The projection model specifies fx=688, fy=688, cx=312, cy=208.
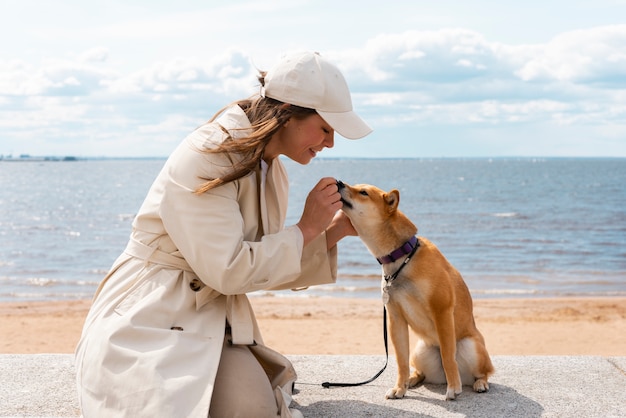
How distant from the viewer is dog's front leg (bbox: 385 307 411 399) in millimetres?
3887

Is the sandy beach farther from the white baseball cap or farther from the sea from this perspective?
the white baseball cap

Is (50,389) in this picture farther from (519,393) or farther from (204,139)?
(519,393)

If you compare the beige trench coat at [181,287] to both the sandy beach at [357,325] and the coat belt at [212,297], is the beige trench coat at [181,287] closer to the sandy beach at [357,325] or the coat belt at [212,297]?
the coat belt at [212,297]

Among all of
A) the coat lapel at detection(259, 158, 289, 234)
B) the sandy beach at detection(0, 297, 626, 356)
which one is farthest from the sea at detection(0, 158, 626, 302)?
the coat lapel at detection(259, 158, 289, 234)

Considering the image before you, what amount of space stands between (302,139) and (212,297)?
0.82 metres

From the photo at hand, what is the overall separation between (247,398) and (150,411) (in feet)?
1.37

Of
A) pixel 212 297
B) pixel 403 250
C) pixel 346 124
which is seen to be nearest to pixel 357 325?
pixel 403 250

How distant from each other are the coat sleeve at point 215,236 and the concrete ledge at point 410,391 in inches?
44.2

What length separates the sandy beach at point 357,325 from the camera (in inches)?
378

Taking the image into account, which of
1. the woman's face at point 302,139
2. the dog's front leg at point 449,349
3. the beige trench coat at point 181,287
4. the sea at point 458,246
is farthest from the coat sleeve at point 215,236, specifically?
the sea at point 458,246

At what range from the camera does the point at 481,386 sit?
3.92 m

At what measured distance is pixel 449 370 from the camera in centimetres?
377

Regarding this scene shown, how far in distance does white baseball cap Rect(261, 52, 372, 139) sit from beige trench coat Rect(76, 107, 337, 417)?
9.3 inches

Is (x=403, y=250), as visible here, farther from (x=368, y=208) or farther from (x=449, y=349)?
(x=449, y=349)
